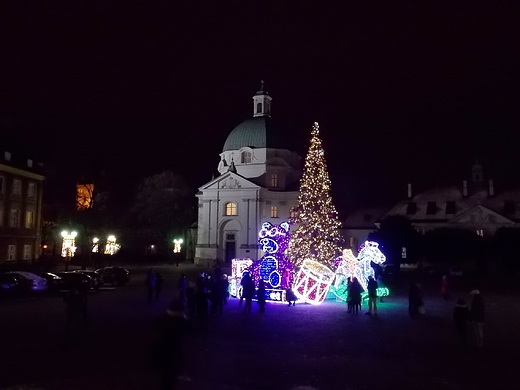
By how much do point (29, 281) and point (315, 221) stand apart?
17.6 meters

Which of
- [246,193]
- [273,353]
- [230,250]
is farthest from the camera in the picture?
[230,250]

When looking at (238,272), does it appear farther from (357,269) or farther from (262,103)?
(262,103)

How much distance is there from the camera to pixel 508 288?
123 feet

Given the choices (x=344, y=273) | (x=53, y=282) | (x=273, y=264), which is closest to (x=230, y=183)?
(x=53, y=282)

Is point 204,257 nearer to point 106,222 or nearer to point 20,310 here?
point 106,222

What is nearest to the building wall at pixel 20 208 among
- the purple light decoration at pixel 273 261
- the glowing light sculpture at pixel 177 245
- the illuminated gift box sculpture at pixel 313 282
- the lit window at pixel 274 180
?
the glowing light sculpture at pixel 177 245

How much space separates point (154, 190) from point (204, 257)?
12.3 meters

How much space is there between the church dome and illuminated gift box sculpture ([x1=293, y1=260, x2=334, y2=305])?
4537cm

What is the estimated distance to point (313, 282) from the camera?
83.6 feet

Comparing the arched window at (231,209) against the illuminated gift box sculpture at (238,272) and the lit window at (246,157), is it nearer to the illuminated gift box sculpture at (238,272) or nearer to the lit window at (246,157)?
the lit window at (246,157)

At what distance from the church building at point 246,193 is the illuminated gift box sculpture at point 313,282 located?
37.2 m

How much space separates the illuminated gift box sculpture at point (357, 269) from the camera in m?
26.4

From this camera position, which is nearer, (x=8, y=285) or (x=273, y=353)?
(x=273, y=353)

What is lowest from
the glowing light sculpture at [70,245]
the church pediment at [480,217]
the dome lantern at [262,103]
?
the glowing light sculpture at [70,245]
